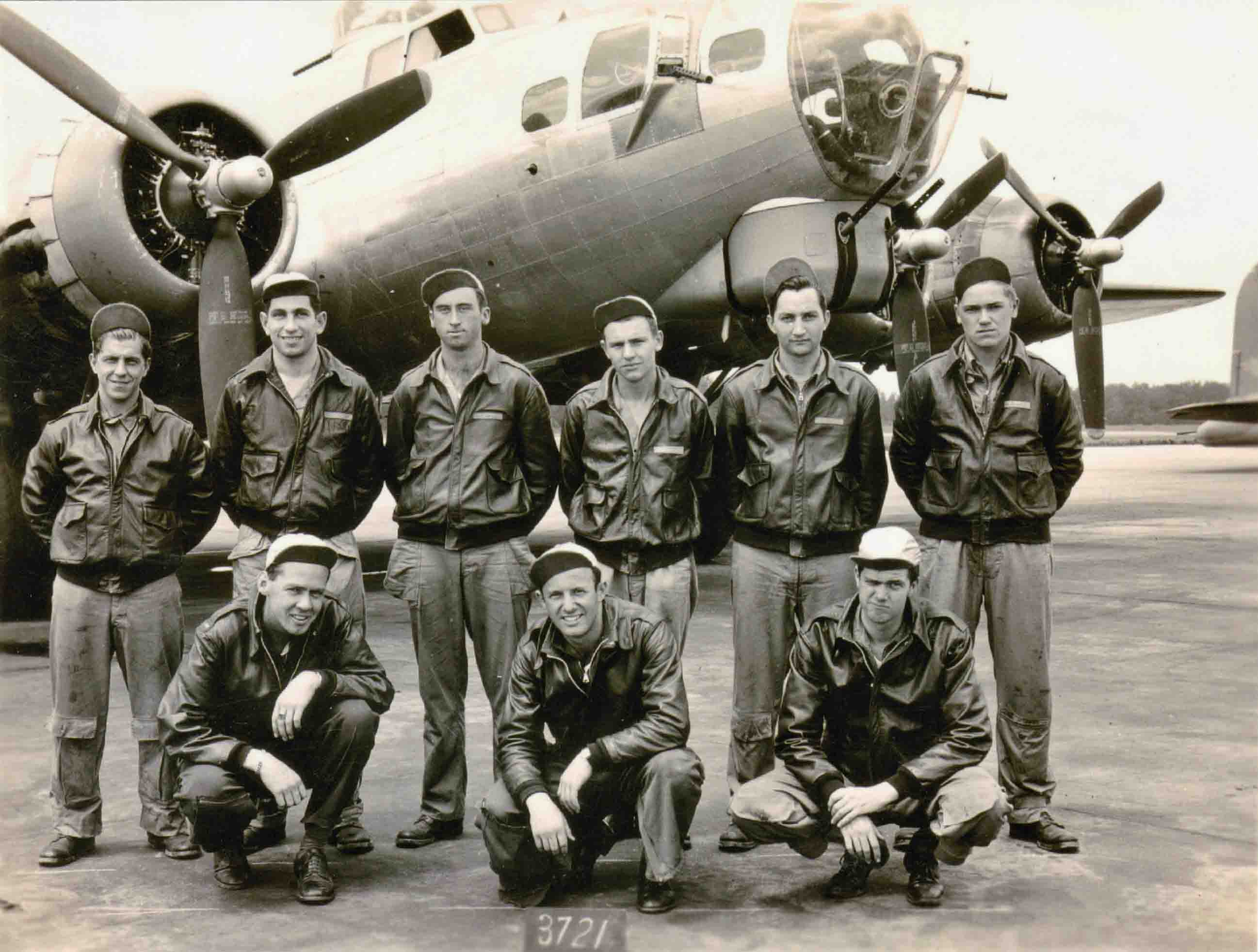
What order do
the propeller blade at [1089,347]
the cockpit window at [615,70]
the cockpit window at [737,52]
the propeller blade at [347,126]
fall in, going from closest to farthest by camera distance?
the propeller blade at [347,126] < the cockpit window at [737,52] < the cockpit window at [615,70] < the propeller blade at [1089,347]

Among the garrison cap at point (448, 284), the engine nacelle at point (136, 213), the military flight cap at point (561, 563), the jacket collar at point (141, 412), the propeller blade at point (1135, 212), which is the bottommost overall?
the military flight cap at point (561, 563)

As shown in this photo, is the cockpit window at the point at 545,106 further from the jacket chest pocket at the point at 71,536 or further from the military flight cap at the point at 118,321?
the jacket chest pocket at the point at 71,536

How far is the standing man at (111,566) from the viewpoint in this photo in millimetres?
4551

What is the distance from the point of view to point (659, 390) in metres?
4.90

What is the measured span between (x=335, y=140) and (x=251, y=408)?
13.1ft

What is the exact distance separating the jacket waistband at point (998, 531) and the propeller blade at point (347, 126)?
5.36 meters

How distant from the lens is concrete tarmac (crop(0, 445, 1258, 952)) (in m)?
3.62

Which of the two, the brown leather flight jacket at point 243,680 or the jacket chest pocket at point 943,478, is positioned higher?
the jacket chest pocket at point 943,478

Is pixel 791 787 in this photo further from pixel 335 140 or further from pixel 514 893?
pixel 335 140

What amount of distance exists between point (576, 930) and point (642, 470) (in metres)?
1.86

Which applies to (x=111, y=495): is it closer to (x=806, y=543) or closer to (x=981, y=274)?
(x=806, y=543)

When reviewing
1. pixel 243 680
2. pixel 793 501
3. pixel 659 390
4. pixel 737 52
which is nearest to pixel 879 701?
pixel 793 501

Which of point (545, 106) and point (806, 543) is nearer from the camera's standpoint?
point (806, 543)

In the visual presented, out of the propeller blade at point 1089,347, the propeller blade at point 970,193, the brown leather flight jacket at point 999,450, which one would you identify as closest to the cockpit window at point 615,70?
the propeller blade at point 970,193
